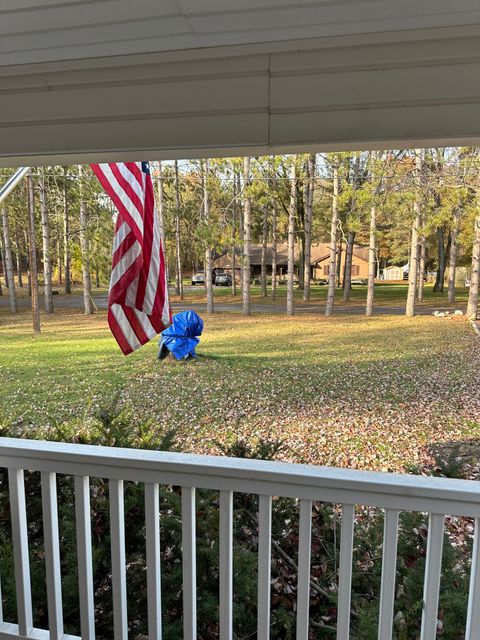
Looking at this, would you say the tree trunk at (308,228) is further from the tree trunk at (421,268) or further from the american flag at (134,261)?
the american flag at (134,261)

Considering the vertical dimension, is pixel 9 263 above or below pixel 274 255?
below

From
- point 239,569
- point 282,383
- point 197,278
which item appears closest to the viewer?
point 239,569

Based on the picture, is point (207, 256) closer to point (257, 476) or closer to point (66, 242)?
point (66, 242)

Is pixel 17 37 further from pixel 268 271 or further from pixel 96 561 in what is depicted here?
pixel 268 271

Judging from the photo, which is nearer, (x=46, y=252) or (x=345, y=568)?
(x=345, y=568)

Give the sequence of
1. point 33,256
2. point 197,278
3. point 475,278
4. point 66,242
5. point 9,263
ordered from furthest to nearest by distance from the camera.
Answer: point 9,263 → point 66,242 → point 33,256 → point 197,278 → point 475,278

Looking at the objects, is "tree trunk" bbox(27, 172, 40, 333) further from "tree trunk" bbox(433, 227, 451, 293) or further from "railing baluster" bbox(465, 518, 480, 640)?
"railing baluster" bbox(465, 518, 480, 640)

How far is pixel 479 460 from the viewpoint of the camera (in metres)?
3.32

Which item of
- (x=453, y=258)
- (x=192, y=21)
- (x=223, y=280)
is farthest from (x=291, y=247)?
(x=192, y=21)

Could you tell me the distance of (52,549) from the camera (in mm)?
1118

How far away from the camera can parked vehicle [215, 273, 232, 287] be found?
19.5 ft

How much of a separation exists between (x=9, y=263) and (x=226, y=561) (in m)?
6.95

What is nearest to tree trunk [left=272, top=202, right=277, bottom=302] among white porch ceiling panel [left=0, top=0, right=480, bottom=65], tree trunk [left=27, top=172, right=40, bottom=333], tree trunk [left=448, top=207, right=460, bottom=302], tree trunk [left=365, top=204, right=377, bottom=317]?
tree trunk [left=365, top=204, right=377, bottom=317]

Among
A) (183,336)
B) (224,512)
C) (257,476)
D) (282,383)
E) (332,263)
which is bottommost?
(282,383)
